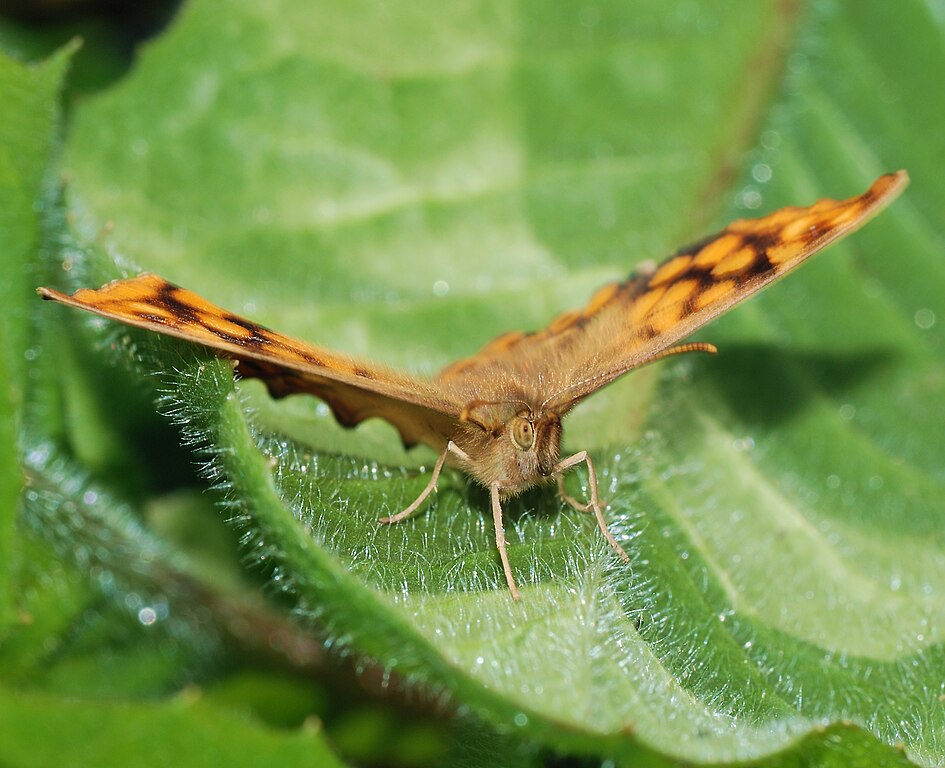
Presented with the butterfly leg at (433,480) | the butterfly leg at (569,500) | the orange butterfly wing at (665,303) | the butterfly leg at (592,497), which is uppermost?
the orange butterfly wing at (665,303)

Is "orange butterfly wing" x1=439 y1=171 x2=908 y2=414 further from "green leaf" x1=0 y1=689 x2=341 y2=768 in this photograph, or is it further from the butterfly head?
"green leaf" x1=0 y1=689 x2=341 y2=768

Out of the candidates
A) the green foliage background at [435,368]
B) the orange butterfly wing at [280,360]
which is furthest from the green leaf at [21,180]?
the orange butterfly wing at [280,360]

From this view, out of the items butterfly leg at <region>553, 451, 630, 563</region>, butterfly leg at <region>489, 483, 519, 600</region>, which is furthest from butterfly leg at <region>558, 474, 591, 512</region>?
butterfly leg at <region>489, 483, 519, 600</region>

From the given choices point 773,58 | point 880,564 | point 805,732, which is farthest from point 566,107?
point 805,732

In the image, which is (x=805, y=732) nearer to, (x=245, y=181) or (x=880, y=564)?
(x=880, y=564)

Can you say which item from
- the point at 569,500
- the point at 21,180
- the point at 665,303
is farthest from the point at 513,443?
the point at 21,180

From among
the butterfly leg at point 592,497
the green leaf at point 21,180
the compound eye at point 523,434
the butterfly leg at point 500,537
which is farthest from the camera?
the green leaf at point 21,180

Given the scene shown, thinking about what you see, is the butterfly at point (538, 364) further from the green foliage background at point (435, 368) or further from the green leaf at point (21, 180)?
the green leaf at point (21, 180)
